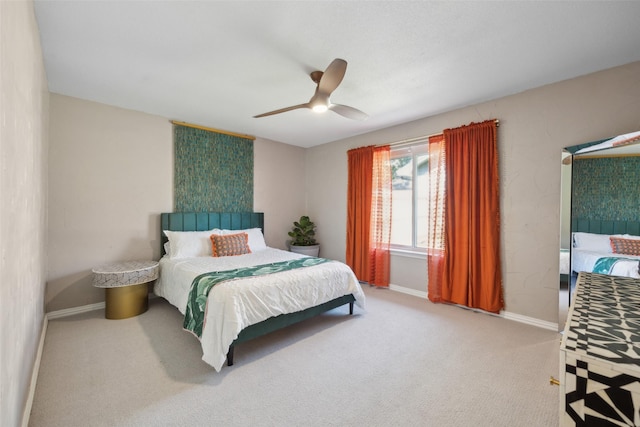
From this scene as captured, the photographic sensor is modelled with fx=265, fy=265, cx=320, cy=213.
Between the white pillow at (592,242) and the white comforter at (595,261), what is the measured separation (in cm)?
3

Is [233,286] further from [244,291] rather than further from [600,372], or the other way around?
[600,372]

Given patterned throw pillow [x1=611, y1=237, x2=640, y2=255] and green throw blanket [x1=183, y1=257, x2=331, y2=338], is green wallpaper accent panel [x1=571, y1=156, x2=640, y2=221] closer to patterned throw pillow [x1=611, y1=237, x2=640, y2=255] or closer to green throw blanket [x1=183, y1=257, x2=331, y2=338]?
patterned throw pillow [x1=611, y1=237, x2=640, y2=255]

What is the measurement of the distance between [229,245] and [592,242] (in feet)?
12.4

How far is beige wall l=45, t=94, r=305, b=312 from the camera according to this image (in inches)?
117

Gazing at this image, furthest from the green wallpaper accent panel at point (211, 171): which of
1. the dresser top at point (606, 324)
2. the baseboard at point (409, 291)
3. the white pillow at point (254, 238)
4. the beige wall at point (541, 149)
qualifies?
the dresser top at point (606, 324)

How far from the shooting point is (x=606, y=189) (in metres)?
2.11

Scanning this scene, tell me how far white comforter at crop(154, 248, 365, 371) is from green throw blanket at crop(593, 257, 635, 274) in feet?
6.71

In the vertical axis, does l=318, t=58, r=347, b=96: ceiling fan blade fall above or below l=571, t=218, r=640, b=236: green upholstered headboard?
above

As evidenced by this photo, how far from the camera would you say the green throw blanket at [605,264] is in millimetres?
1956

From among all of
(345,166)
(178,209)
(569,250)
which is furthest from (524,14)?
(178,209)

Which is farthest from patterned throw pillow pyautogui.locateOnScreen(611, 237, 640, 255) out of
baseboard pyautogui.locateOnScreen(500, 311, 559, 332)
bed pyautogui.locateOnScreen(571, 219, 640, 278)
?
baseboard pyautogui.locateOnScreen(500, 311, 559, 332)

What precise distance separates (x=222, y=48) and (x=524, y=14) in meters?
2.14

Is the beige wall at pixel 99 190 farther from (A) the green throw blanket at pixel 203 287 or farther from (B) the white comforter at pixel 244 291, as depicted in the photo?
(A) the green throw blanket at pixel 203 287

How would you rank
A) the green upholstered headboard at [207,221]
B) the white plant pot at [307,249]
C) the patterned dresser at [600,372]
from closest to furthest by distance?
1. the patterned dresser at [600,372]
2. the green upholstered headboard at [207,221]
3. the white plant pot at [307,249]
